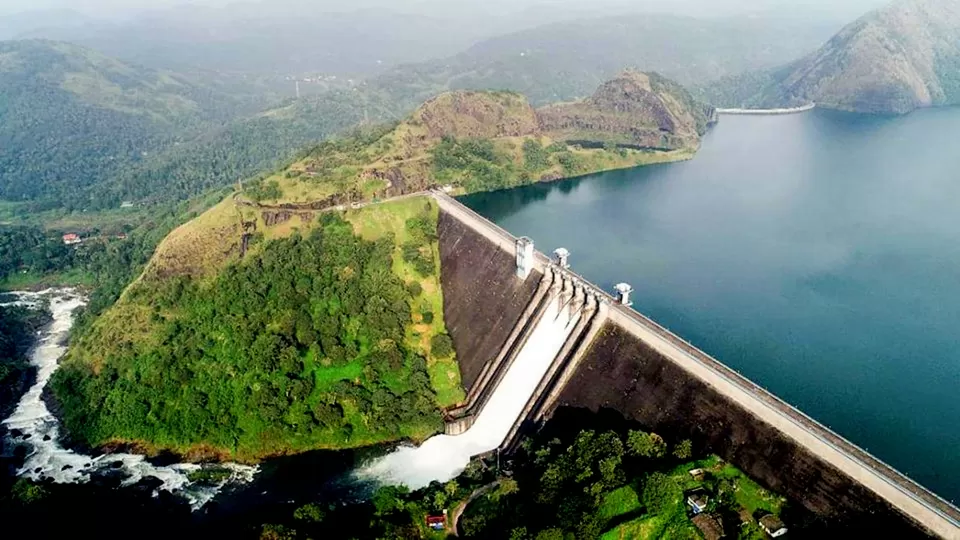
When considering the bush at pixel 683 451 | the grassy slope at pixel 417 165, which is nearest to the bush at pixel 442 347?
the bush at pixel 683 451

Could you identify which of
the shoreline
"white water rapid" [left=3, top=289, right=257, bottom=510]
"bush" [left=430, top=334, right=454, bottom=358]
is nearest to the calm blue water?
"bush" [left=430, top=334, right=454, bottom=358]

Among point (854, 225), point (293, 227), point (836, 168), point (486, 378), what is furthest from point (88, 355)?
point (836, 168)

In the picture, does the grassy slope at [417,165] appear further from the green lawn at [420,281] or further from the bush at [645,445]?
the bush at [645,445]

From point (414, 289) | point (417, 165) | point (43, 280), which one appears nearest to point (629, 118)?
point (417, 165)

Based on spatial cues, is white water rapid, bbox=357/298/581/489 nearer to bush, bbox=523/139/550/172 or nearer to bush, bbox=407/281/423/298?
bush, bbox=407/281/423/298

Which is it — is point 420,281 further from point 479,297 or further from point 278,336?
point 278,336

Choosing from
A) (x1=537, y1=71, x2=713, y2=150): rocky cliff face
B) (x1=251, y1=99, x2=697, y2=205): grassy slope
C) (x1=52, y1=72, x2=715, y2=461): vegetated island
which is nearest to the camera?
(x1=52, y1=72, x2=715, y2=461): vegetated island
